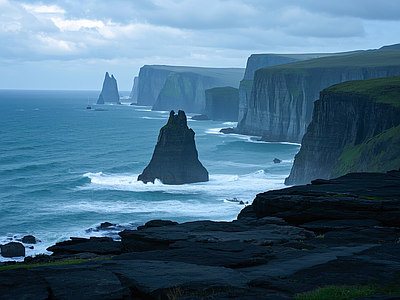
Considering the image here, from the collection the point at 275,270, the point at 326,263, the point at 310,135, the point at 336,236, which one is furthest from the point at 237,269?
the point at 310,135

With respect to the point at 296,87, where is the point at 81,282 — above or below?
below

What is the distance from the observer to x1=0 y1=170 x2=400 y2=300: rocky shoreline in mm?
14883

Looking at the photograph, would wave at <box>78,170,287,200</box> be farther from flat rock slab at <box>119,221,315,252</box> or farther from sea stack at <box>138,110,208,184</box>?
flat rock slab at <box>119,221,315,252</box>

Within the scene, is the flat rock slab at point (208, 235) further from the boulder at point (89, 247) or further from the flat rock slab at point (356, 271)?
the flat rock slab at point (356, 271)

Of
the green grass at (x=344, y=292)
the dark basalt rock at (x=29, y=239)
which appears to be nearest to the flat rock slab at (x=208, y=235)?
the green grass at (x=344, y=292)

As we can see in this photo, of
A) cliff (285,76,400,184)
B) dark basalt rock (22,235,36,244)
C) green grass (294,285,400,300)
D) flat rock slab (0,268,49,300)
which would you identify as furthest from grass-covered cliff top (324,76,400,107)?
flat rock slab (0,268,49,300)

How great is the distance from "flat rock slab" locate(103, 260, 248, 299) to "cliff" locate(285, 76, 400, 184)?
5871 centimetres

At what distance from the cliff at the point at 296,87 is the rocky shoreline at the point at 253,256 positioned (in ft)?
393

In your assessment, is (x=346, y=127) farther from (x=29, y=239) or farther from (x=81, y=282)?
(x=81, y=282)

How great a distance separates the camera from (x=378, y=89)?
83.2 m

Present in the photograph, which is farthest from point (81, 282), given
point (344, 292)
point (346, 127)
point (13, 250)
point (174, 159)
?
point (346, 127)

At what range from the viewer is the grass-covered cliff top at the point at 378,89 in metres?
79.3

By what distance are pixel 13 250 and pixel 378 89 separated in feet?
197

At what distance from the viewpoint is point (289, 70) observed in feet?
506
